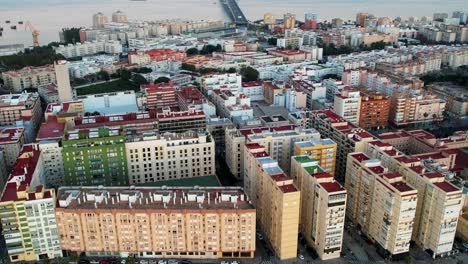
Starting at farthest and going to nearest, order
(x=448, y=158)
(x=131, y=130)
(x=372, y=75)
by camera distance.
→ 1. (x=372, y=75)
2. (x=131, y=130)
3. (x=448, y=158)

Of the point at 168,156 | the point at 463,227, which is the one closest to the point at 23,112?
the point at 168,156

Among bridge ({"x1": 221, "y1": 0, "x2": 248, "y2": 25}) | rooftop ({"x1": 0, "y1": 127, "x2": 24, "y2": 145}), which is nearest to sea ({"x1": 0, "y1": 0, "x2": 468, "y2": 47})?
bridge ({"x1": 221, "y1": 0, "x2": 248, "y2": 25})

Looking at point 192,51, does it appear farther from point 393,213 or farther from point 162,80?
point 393,213

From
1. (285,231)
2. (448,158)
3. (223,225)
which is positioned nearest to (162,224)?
(223,225)

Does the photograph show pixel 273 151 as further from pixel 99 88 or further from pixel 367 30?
pixel 367 30

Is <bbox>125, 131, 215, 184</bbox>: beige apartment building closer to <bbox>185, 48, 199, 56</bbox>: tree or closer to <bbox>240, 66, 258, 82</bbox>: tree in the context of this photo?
<bbox>240, 66, 258, 82</bbox>: tree

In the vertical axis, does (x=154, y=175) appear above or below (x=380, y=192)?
below
